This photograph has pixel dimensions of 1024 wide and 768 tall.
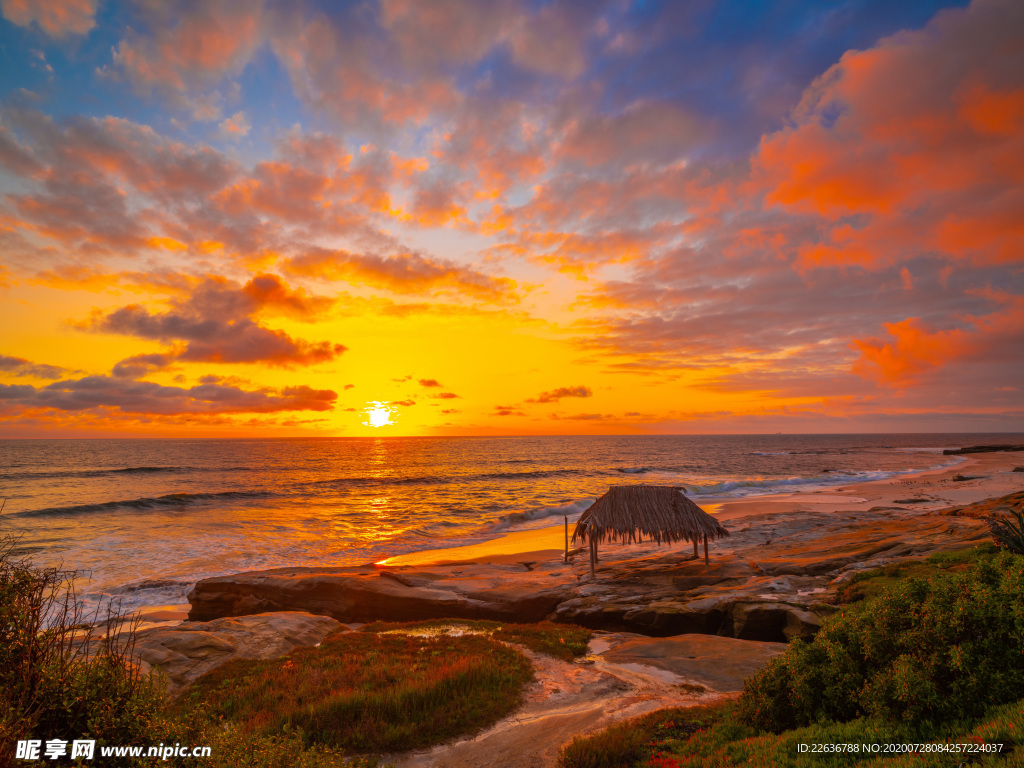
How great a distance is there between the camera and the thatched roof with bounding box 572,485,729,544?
2203cm

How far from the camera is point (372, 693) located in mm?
9961

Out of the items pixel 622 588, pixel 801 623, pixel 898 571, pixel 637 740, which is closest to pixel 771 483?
pixel 622 588

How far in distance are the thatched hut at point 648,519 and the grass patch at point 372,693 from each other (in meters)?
9.86

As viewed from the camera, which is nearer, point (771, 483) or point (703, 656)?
point (703, 656)

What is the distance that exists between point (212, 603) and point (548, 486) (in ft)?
159

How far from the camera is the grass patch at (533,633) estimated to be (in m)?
13.7

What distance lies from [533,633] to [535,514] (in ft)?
100

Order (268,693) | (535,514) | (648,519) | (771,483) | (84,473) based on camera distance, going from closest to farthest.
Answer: (268,693)
(648,519)
(535,514)
(771,483)
(84,473)

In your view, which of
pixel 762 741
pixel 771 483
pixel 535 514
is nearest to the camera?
pixel 762 741

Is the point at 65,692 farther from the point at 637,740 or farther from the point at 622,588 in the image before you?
the point at 622,588

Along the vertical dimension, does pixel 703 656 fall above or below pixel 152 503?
above

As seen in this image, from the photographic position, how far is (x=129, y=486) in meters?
60.3

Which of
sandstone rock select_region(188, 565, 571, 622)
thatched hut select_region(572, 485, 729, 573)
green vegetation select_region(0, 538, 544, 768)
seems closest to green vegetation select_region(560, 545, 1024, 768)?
green vegetation select_region(0, 538, 544, 768)

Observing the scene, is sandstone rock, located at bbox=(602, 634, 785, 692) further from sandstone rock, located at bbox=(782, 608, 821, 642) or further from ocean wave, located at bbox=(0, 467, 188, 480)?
ocean wave, located at bbox=(0, 467, 188, 480)
